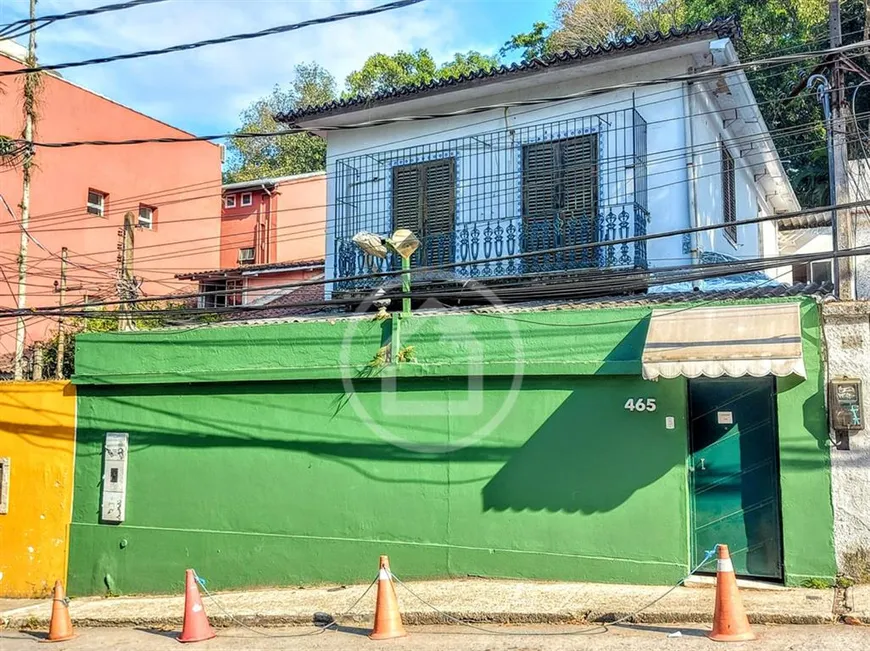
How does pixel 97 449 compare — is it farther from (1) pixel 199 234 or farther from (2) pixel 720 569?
(1) pixel 199 234

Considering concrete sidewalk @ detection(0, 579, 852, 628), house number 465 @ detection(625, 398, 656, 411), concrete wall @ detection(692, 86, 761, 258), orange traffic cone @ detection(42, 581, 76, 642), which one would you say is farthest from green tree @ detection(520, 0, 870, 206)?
orange traffic cone @ detection(42, 581, 76, 642)

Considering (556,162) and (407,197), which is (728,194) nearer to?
(556,162)

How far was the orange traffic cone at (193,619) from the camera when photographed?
7887 millimetres

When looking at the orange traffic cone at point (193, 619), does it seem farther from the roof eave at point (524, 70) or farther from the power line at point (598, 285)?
the roof eave at point (524, 70)

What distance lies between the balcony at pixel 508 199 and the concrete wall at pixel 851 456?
3314 mm

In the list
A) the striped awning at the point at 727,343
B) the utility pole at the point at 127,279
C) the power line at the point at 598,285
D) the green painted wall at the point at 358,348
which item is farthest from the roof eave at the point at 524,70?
the striped awning at the point at 727,343

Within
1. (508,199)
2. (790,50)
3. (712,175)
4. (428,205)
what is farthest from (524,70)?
(790,50)

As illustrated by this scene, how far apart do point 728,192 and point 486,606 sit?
834cm

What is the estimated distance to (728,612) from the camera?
21.3 feet

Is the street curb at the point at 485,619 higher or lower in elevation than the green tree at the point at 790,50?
lower

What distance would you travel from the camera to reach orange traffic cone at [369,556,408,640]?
734 centimetres

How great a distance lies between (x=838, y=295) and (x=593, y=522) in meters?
3.35

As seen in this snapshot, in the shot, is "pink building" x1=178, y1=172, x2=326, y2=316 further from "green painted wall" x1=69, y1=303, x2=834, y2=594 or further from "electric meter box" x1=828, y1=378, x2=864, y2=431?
"electric meter box" x1=828, y1=378, x2=864, y2=431

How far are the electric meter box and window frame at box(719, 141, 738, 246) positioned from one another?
5.22 meters
